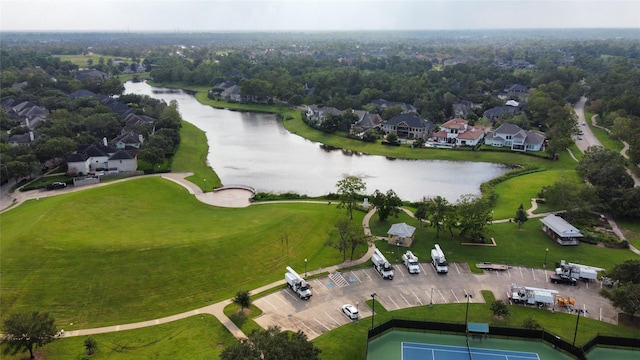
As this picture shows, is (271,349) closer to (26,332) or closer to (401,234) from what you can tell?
(26,332)

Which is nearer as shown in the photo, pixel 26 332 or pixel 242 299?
pixel 26 332

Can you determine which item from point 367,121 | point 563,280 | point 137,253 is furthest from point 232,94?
point 563,280

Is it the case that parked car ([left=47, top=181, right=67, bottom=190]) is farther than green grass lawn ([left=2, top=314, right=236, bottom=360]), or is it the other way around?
parked car ([left=47, top=181, right=67, bottom=190])

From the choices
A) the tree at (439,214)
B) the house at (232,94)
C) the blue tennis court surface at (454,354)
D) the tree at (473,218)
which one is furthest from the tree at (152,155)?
the house at (232,94)

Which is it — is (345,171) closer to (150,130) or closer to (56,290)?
(150,130)

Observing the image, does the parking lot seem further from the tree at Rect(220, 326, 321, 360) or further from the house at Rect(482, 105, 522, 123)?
the house at Rect(482, 105, 522, 123)

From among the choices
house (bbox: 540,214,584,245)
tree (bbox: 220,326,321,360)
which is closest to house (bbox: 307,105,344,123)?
house (bbox: 540,214,584,245)
